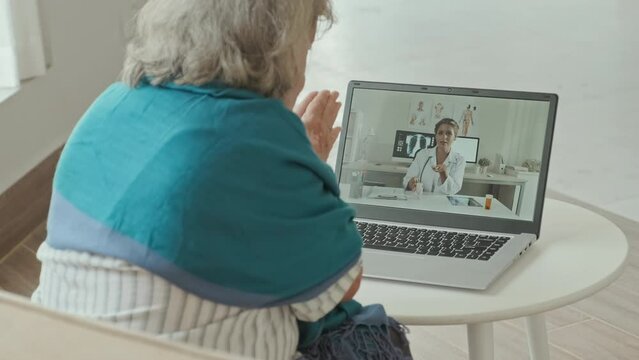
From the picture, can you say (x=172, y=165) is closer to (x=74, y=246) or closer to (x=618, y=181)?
(x=74, y=246)

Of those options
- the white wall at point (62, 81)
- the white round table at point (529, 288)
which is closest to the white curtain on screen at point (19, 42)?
the white wall at point (62, 81)

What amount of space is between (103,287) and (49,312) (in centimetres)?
30

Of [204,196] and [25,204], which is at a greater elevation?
[204,196]

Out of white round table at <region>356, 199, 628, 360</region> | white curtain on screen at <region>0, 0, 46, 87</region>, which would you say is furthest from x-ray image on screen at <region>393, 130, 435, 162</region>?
white curtain on screen at <region>0, 0, 46, 87</region>

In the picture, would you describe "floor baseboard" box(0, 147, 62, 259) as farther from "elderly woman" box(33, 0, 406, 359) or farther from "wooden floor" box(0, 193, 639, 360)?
"elderly woman" box(33, 0, 406, 359)

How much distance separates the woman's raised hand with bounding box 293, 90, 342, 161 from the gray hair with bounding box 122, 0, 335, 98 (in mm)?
320

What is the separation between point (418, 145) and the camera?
5.50 feet

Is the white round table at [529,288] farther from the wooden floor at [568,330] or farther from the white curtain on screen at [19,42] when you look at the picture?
the white curtain on screen at [19,42]

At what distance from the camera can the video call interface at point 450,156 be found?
1.65 m

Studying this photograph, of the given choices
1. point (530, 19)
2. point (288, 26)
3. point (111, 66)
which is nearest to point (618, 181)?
point (111, 66)

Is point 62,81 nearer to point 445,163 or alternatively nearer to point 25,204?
point 25,204

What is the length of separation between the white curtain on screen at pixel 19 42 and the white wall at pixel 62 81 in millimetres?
45

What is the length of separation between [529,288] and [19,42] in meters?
1.80

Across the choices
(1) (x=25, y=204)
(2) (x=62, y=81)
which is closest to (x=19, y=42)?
(2) (x=62, y=81)
